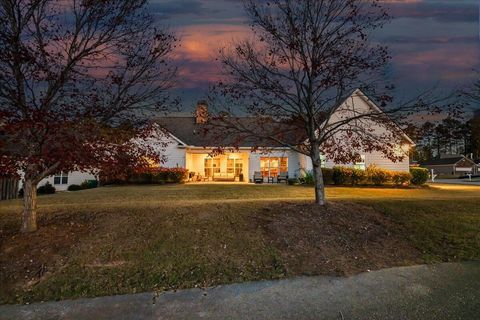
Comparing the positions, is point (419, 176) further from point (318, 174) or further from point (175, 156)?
point (175, 156)

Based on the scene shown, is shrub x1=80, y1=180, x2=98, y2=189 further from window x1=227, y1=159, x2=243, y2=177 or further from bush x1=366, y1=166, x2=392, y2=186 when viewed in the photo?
bush x1=366, y1=166, x2=392, y2=186

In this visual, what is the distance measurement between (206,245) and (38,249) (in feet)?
10.6

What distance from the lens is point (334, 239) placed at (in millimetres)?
7445

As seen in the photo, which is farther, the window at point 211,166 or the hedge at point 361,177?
the window at point 211,166

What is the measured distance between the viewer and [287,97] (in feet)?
32.3

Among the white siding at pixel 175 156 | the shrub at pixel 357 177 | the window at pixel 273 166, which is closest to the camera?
the shrub at pixel 357 177

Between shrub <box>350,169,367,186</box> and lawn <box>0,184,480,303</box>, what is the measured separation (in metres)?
11.6

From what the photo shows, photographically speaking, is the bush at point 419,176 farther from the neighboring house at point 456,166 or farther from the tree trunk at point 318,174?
the neighboring house at point 456,166

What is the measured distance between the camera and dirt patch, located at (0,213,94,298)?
19.2 ft

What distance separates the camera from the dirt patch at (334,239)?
6.48 metres

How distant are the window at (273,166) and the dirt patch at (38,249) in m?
19.9

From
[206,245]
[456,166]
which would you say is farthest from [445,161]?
[206,245]

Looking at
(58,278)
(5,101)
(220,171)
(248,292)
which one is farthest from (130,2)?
(220,171)

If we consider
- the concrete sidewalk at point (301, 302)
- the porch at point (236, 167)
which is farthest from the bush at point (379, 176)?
the concrete sidewalk at point (301, 302)
